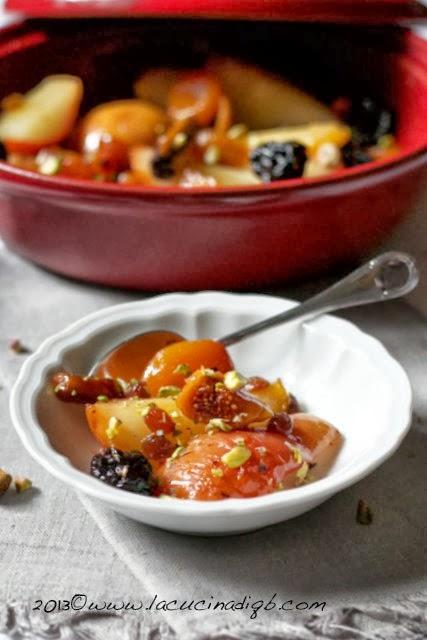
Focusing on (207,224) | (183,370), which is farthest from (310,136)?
(183,370)

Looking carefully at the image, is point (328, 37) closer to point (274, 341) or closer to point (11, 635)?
point (274, 341)

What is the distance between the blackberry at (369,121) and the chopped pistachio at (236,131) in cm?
19

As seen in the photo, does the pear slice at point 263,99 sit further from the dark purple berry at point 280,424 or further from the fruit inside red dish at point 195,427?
the dark purple berry at point 280,424

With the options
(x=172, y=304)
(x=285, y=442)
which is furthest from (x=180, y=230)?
(x=285, y=442)

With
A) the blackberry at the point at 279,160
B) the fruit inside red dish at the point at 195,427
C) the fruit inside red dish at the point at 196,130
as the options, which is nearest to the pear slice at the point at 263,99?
the fruit inside red dish at the point at 196,130

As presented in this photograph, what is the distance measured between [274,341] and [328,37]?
845mm

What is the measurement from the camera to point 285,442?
1017 mm

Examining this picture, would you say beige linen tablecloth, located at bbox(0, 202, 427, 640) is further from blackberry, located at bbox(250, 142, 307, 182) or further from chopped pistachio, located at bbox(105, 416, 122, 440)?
blackberry, located at bbox(250, 142, 307, 182)

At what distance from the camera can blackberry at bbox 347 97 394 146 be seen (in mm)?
1733

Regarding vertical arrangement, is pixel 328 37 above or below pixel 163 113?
above

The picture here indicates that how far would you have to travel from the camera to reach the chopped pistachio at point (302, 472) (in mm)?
1002

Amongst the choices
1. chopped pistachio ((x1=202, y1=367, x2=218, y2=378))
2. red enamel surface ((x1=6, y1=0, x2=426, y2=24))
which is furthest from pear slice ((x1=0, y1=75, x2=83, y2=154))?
chopped pistachio ((x1=202, y1=367, x2=218, y2=378))

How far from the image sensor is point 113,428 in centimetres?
105

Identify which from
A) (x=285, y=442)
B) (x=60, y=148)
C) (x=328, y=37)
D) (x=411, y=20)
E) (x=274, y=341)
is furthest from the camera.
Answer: (x=328, y=37)
